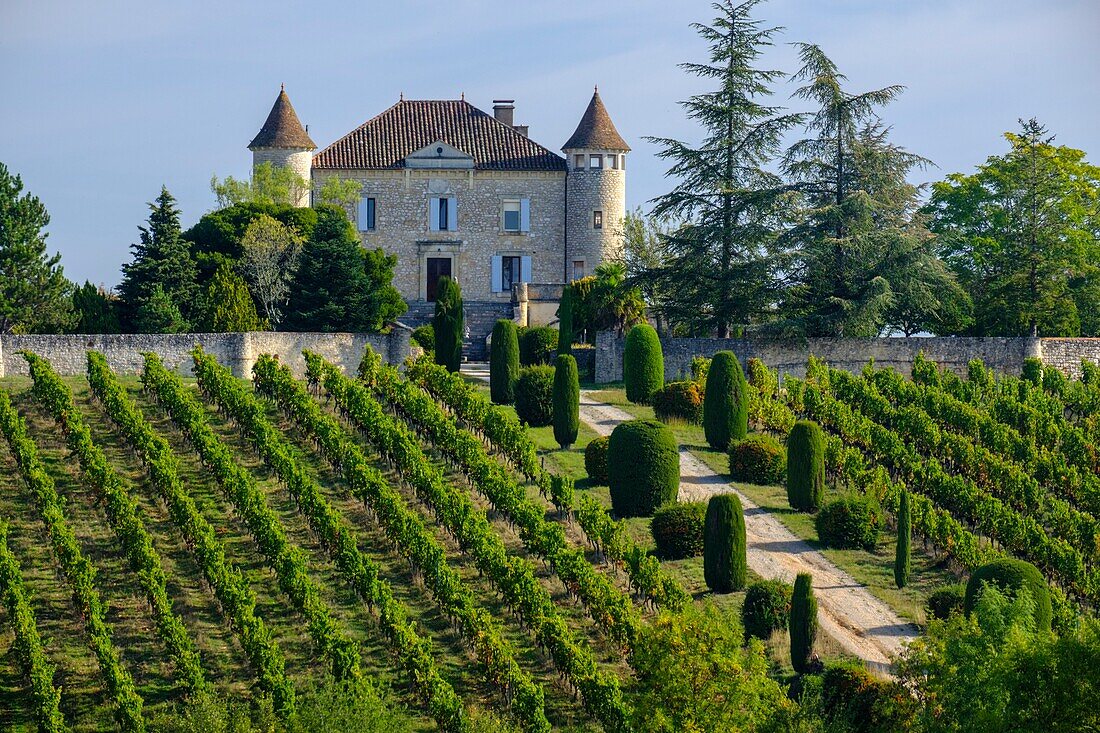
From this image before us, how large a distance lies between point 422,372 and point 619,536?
32.6 ft

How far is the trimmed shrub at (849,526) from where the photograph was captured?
34.1 meters

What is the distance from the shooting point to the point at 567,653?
2836 cm

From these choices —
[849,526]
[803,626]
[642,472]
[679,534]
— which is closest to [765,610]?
[803,626]

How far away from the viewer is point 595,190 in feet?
193

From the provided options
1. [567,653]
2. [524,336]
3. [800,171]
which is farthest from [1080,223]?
[567,653]

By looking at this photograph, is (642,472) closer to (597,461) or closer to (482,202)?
(597,461)

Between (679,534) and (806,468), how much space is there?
3.99m

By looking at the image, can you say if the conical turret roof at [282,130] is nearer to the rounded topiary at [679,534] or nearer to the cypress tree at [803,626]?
the rounded topiary at [679,534]

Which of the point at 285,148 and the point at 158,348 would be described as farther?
the point at 285,148

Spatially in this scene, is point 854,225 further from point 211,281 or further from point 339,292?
point 211,281

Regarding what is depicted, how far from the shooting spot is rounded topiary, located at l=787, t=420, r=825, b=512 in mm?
35781

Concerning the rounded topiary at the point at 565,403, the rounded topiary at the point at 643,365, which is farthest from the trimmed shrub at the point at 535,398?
the rounded topiary at the point at 643,365

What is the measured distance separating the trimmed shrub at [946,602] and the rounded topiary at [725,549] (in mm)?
3141

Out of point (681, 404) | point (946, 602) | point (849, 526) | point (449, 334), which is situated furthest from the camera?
point (449, 334)
